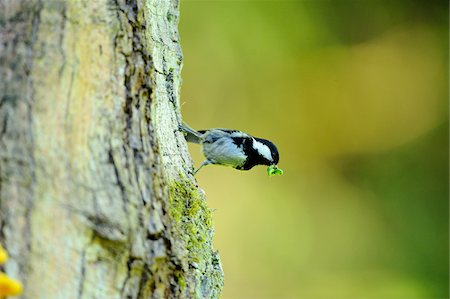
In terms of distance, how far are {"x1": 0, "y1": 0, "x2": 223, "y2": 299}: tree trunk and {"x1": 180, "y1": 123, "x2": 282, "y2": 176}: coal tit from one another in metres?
1.67

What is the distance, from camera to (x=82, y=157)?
1.71 meters

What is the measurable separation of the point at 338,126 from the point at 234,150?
3.08 m

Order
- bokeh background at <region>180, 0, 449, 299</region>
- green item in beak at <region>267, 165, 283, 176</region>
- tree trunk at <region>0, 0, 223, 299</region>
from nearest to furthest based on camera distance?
tree trunk at <region>0, 0, 223, 299</region> → green item in beak at <region>267, 165, 283, 176</region> → bokeh background at <region>180, 0, 449, 299</region>

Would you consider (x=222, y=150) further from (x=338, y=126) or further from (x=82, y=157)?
(x=338, y=126)

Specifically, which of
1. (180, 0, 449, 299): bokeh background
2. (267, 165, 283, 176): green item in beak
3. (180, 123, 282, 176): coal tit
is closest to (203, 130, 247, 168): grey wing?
(180, 123, 282, 176): coal tit

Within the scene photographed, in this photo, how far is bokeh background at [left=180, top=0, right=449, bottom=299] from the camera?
621 cm

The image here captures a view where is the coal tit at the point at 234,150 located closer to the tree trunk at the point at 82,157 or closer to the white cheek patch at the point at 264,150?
the white cheek patch at the point at 264,150

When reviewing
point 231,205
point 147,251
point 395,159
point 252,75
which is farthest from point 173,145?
point 395,159

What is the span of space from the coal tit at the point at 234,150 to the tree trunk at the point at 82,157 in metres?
1.67

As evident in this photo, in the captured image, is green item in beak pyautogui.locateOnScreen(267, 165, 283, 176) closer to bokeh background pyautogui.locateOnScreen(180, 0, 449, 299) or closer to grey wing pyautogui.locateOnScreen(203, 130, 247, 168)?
grey wing pyautogui.locateOnScreen(203, 130, 247, 168)

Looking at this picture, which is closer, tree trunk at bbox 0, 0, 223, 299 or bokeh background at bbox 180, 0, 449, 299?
tree trunk at bbox 0, 0, 223, 299

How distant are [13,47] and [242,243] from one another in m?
4.48

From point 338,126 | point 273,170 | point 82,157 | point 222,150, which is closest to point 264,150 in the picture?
point 273,170

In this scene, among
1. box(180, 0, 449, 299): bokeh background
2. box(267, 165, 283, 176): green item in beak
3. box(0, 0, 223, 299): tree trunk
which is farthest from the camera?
box(180, 0, 449, 299): bokeh background
